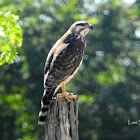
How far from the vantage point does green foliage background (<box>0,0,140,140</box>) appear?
16312mm

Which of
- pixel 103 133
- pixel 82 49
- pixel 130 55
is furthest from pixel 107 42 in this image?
pixel 82 49

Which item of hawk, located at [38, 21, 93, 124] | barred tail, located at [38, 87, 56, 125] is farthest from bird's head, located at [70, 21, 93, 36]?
barred tail, located at [38, 87, 56, 125]

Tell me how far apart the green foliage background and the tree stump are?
376 inches

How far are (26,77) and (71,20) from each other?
11.2ft

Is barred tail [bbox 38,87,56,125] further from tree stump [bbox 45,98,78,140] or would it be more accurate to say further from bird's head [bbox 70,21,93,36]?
bird's head [bbox 70,21,93,36]

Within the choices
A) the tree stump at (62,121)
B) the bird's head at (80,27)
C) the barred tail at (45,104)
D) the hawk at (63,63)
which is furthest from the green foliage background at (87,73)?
the tree stump at (62,121)

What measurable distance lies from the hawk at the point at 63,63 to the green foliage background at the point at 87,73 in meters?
8.15

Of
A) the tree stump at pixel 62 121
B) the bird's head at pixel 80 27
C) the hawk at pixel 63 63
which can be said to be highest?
the bird's head at pixel 80 27

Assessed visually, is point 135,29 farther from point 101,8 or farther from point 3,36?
point 3,36

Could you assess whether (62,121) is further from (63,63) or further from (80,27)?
(80,27)

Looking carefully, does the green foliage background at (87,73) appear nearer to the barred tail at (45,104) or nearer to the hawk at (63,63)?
the hawk at (63,63)

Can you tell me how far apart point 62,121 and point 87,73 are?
12956mm

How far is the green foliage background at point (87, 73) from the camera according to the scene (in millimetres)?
16312

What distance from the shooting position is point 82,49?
6.80 metres
